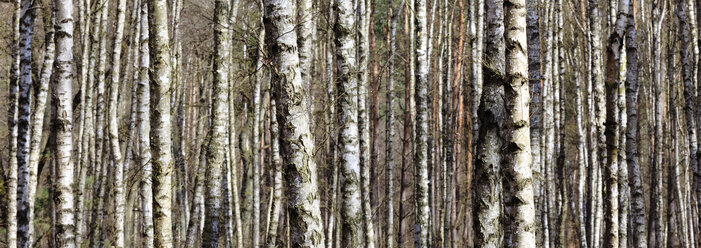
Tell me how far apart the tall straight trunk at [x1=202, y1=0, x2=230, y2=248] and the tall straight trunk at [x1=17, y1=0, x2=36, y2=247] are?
8.03 ft

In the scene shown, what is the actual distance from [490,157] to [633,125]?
283 cm

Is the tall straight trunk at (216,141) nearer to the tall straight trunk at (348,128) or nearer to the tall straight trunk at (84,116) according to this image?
the tall straight trunk at (348,128)

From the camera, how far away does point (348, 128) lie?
7277 mm

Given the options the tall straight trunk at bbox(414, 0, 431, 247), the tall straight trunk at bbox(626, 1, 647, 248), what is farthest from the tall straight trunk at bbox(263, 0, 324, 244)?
the tall straight trunk at bbox(414, 0, 431, 247)

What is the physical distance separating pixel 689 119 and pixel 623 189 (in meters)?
3.97

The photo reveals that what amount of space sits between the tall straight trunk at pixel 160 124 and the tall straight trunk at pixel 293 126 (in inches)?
68.3

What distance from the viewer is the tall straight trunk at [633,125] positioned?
754 cm

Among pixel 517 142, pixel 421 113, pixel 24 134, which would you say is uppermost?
pixel 421 113

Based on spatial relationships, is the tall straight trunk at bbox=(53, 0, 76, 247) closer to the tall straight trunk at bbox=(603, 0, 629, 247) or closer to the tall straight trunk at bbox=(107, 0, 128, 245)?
the tall straight trunk at bbox=(107, 0, 128, 245)

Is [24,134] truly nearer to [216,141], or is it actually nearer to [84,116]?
[84,116]

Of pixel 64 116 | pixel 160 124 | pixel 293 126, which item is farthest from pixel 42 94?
pixel 293 126

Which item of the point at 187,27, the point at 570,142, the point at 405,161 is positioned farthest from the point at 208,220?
the point at 570,142

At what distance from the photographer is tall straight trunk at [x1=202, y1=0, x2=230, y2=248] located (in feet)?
29.0

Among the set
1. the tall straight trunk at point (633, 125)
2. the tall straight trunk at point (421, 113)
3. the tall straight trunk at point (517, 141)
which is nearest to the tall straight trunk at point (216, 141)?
the tall straight trunk at point (421, 113)
